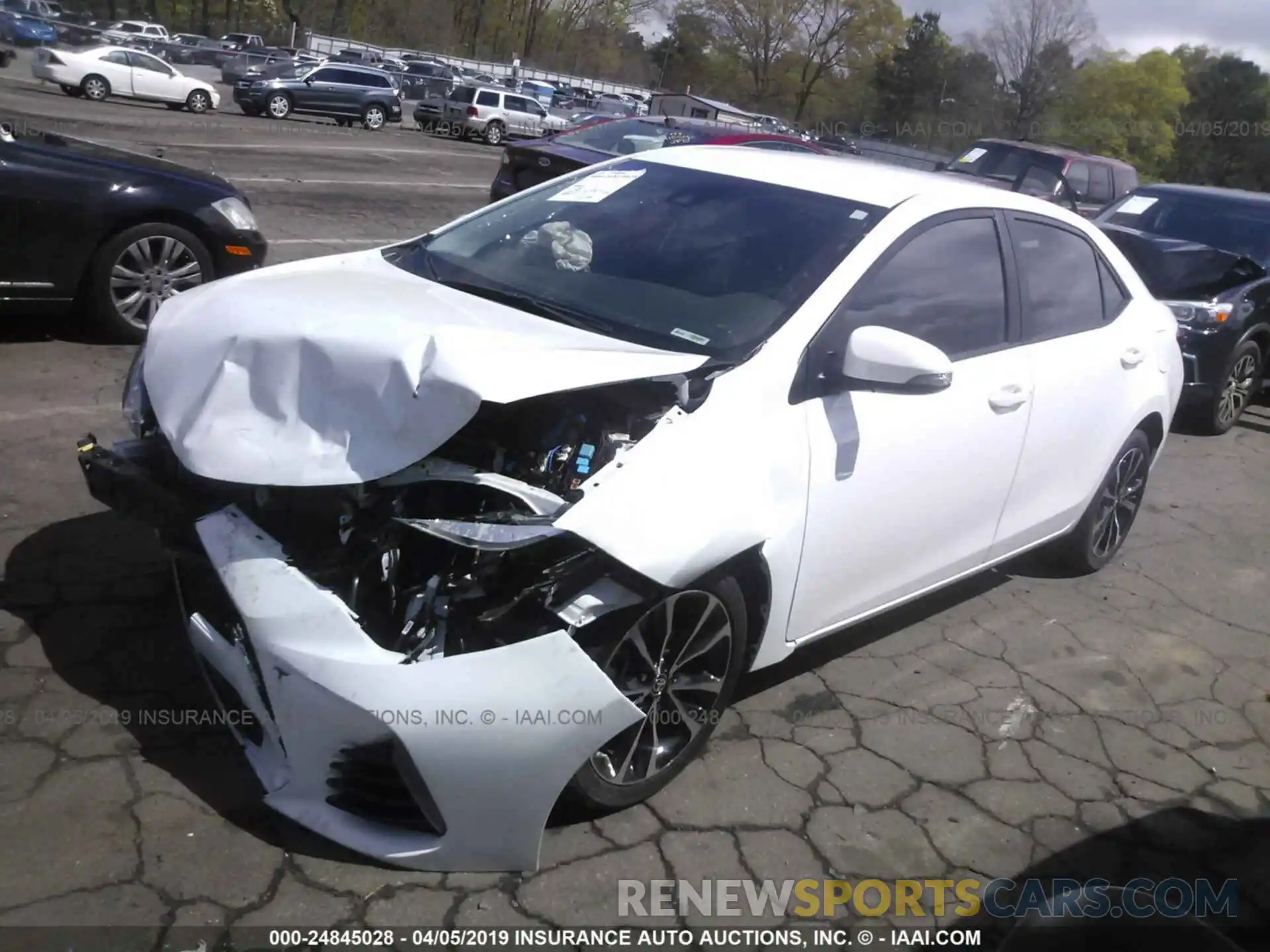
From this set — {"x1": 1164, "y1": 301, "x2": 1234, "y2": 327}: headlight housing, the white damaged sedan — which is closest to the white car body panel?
{"x1": 1164, "y1": 301, "x2": 1234, "y2": 327}: headlight housing

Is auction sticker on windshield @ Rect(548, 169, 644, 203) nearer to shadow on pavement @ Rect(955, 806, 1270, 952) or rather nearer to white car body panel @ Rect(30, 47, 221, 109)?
shadow on pavement @ Rect(955, 806, 1270, 952)

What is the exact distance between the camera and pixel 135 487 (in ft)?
10.1

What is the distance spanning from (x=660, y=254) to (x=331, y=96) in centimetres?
2713

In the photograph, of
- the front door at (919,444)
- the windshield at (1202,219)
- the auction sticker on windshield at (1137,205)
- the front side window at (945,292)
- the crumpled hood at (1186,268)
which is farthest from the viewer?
the auction sticker on windshield at (1137,205)

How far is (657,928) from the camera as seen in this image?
2734mm

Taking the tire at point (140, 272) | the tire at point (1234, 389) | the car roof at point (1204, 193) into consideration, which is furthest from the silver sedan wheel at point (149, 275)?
the car roof at point (1204, 193)

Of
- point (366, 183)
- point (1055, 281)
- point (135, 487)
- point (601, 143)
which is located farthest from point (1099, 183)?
point (135, 487)

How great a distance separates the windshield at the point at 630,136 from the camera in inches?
476

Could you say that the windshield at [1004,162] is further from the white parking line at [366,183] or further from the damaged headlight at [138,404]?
the damaged headlight at [138,404]

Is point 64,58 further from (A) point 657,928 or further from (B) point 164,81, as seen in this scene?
(A) point 657,928

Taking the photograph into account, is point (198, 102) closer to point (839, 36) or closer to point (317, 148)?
point (317, 148)

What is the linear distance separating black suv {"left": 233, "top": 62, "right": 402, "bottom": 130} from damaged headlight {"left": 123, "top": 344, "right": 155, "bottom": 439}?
26.1m

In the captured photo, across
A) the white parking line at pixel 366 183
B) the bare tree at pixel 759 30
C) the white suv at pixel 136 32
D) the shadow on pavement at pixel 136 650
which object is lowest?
the shadow on pavement at pixel 136 650

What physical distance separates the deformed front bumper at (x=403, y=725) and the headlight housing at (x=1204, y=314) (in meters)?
6.54
